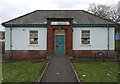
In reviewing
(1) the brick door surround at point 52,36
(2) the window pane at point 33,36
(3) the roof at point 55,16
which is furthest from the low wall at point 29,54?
(3) the roof at point 55,16

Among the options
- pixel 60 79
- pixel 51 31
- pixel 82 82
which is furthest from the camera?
pixel 51 31

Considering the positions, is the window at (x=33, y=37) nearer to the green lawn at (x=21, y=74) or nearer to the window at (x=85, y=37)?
the green lawn at (x=21, y=74)

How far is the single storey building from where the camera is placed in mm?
13070

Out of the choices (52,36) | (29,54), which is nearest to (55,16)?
(52,36)

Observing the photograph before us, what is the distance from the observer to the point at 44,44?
1331 centimetres

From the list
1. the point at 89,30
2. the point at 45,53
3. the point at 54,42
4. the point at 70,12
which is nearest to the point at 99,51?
the point at 89,30

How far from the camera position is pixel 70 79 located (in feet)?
20.8

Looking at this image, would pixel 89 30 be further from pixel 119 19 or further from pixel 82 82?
pixel 119 19

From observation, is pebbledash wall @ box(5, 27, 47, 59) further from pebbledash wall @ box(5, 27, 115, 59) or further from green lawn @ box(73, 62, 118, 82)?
green lawn @ box(73, 62, 118, 82)

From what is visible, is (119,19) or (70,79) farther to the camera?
(119,19)

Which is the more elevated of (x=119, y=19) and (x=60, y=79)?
(x=119, y=19)

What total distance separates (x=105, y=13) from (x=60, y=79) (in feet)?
103

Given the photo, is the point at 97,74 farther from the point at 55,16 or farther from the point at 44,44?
the point at 55,16

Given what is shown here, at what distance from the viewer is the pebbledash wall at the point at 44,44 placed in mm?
13227
